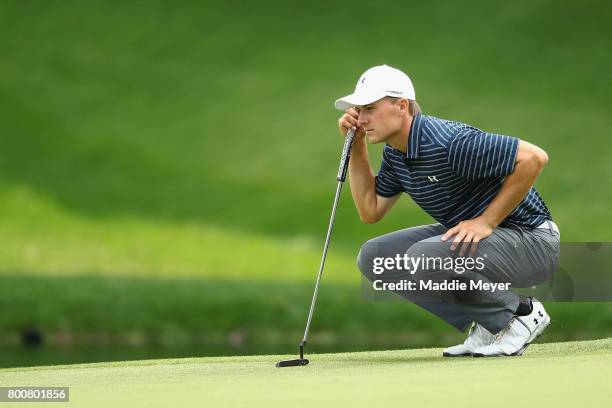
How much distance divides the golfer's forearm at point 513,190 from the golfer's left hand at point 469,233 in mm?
29

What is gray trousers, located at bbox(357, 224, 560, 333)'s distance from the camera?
18.5 feet

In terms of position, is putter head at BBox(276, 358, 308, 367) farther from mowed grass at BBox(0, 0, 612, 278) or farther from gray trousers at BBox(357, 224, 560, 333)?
mowed grass at BBox(0, 0, 612, 278)

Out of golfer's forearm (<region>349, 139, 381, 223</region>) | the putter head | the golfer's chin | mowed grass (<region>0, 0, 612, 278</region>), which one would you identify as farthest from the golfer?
mowed grass (<region>0, 0, 612, 278</region>)

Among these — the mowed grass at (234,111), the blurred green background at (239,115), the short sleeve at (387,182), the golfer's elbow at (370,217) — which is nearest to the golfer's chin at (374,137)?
the short sleeve at (387,182)

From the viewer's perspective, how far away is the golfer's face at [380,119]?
5.63 m

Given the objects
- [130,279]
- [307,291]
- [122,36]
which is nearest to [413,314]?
[307,291]

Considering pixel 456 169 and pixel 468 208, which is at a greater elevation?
pixel 456 169

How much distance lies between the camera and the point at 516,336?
18.5ft

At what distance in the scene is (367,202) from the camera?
6.18 metres

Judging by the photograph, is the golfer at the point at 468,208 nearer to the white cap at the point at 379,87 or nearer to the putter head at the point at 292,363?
the white cap at the point at 379,87

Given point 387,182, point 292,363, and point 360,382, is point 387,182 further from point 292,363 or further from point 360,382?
point 360,382

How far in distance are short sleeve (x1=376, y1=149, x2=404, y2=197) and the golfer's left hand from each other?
55 centimetres

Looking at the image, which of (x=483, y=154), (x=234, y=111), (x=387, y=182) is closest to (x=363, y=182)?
(x=387, y=182)

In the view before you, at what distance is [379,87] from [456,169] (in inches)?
19.5
